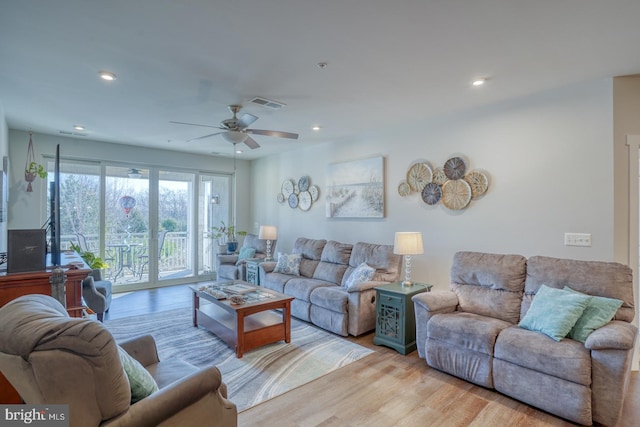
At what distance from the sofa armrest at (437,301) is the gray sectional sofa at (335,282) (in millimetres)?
762

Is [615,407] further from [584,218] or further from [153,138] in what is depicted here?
[153,138]

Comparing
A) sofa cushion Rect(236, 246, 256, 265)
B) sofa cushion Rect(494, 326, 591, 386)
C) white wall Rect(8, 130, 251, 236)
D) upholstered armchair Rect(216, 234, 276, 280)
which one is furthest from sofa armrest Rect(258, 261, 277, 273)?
sofa cushion Rect(494, 326, 591, 386)

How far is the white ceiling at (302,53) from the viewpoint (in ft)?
6.45

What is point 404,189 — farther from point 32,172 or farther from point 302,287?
point 32,172

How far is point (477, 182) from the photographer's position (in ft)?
12.3

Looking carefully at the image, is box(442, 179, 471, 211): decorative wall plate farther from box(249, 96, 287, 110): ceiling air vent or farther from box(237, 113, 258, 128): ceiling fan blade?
box(237, 113, 258, 128): ceiling fan blade

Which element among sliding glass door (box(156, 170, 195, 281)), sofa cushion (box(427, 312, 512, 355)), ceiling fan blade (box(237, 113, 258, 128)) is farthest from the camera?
sliding glass door (box(156, 170, 195, 281))

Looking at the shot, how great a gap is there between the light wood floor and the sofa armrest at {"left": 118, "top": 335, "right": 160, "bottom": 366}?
769 millimetres

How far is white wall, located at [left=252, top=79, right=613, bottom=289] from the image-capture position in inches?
119

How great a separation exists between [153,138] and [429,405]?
538 centimetres

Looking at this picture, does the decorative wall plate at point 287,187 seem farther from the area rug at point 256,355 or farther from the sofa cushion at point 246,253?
the area rug at point 256,355

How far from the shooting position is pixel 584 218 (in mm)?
3068

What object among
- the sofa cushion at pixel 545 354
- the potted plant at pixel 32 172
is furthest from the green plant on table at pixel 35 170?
the sofa cushion at pixel 545 354

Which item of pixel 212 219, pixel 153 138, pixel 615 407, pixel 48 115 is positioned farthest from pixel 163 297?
pixel 615 407
